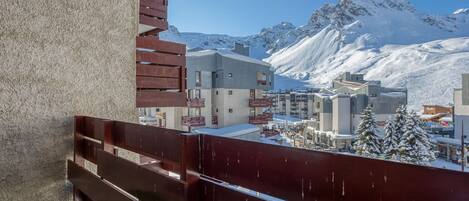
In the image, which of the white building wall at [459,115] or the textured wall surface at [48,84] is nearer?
the textured wall surface at [48,84]

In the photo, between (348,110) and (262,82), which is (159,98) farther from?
(348,110)

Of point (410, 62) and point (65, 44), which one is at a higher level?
point (410, 62)

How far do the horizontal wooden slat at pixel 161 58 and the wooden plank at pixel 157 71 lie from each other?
5 centimetres

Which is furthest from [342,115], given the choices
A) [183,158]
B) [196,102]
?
[183,158]

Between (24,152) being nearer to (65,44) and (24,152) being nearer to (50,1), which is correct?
(65,44)

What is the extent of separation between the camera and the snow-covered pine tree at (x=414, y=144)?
14297mm

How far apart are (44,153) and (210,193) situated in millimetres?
1498

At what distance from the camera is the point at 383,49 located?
8444 cm

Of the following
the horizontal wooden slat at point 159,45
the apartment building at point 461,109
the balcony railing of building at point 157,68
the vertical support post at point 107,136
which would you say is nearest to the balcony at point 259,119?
the apartment building at point 461,109

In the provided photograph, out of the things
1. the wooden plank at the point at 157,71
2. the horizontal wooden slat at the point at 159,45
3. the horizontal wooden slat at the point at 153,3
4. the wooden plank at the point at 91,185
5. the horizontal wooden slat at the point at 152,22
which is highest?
the horizontal wooden slat at the point at 153,3

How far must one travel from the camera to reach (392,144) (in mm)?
15000

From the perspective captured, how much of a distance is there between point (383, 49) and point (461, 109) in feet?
227

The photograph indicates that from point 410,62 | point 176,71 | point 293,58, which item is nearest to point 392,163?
point 176,71

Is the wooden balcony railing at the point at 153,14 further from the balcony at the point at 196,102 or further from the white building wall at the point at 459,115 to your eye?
the white building wall at the point at 459,115
